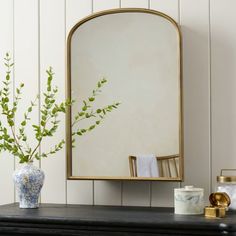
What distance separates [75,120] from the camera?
92.1 inches

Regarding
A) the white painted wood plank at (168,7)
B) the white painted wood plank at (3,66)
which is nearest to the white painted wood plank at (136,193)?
the white painted wood plank at (3,66)

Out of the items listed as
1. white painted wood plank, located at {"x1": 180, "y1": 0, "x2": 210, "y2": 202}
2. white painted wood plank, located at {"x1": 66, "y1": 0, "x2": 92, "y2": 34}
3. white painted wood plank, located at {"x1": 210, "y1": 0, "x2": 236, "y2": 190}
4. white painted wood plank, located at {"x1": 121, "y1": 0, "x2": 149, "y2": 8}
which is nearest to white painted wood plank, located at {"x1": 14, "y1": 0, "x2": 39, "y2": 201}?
white painted wood plank, located at {"x1": 66, "y1": 0, "x2": 92, "y2": 34}

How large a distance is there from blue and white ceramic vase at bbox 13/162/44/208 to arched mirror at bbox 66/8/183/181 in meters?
0.15

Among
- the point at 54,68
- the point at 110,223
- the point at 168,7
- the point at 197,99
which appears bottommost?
the point at 110,223

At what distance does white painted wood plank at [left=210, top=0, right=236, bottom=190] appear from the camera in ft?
7.16

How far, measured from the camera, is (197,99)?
7.32 feet

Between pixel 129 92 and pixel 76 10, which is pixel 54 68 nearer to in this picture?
pixel 76 10

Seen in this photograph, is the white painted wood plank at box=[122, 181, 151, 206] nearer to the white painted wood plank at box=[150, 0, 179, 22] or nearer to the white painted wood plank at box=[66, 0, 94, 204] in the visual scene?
the white painted wood plank at box=[66, 0, 94, 204]

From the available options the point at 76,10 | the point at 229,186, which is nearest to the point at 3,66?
the point at 76,10

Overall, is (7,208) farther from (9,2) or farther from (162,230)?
(9,2)

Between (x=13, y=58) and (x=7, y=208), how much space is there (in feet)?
2.20

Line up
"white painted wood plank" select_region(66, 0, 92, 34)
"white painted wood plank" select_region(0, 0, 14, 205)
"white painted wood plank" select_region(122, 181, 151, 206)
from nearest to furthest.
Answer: "white painted wood plank" select_region(122, 181, 151, 206), "white painted wood plank" select_region(66, 0, 92, 34), "white painted wood plank" select_region(0, 0, 14, 205)

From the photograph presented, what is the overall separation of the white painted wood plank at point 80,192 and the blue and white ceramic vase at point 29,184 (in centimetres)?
20

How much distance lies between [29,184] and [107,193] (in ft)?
1.07
